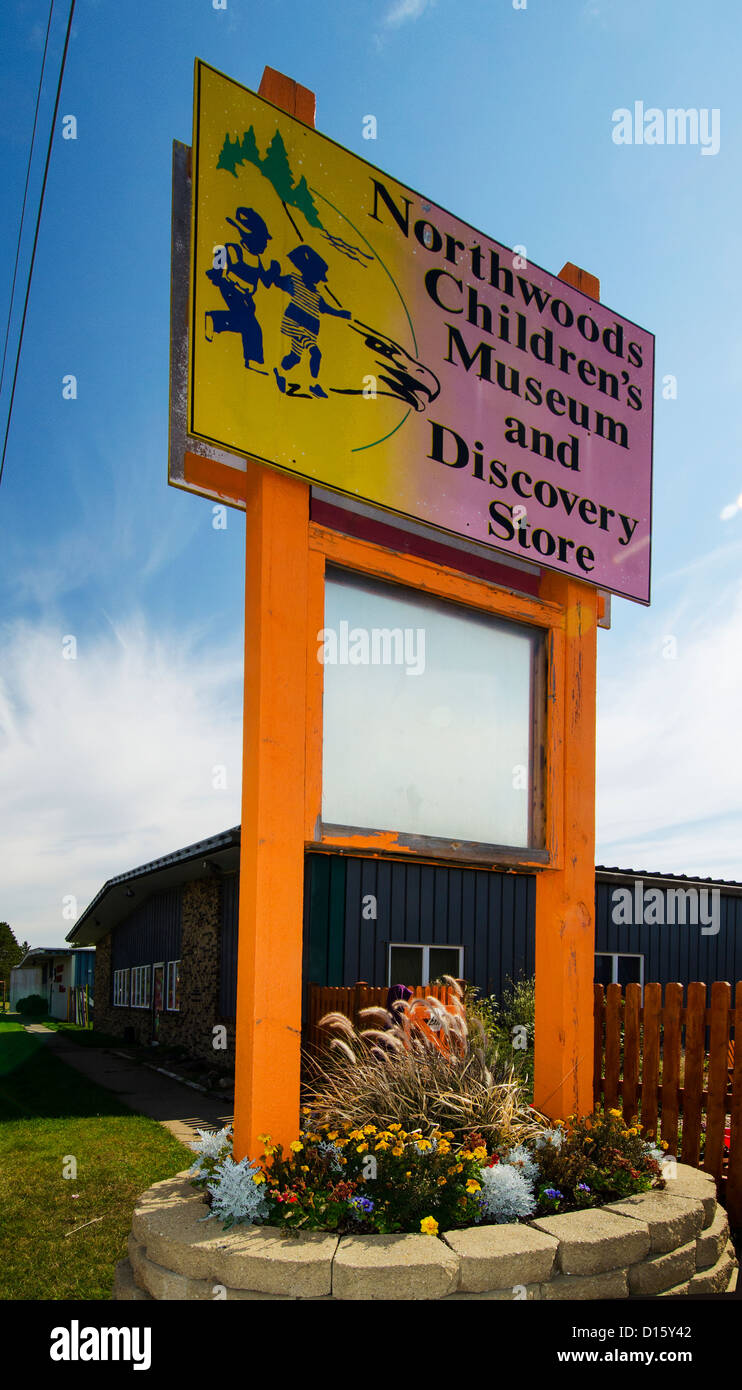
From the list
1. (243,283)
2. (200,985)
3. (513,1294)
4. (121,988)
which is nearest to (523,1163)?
(513,1294)

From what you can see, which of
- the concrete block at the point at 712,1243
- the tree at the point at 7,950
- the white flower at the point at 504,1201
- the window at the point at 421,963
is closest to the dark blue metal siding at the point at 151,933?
the window at the point at 421,963

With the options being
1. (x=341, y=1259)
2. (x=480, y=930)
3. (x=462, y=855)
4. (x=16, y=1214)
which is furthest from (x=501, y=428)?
(x=480, y=930)

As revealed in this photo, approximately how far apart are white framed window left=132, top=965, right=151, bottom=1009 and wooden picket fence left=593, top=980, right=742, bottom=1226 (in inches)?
691

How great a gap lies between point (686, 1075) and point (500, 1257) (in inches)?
138

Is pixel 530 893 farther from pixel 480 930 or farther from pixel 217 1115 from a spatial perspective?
pixel 217 1115

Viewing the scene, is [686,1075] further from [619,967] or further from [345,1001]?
[619,967]

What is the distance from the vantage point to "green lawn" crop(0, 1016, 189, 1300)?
204 inches

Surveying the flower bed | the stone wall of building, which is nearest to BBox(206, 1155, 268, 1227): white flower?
the flower bed

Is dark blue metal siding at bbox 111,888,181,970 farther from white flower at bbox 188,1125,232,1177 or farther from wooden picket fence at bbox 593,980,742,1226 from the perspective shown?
white flower at bbox 188,1125,232,1177

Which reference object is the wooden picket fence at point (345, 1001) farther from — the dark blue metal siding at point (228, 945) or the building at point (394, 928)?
the dark blue metal siding at point (228, 945)

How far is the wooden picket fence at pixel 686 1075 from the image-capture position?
6227 millimetres

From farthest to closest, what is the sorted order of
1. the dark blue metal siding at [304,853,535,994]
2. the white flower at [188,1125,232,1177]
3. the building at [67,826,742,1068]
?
the building at [67,826,742,1068]
the dark blue metal siding at [304,853,535,994]
the white flower at [188,1125,232,1177]

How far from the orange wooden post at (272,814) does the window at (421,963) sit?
9.61m
